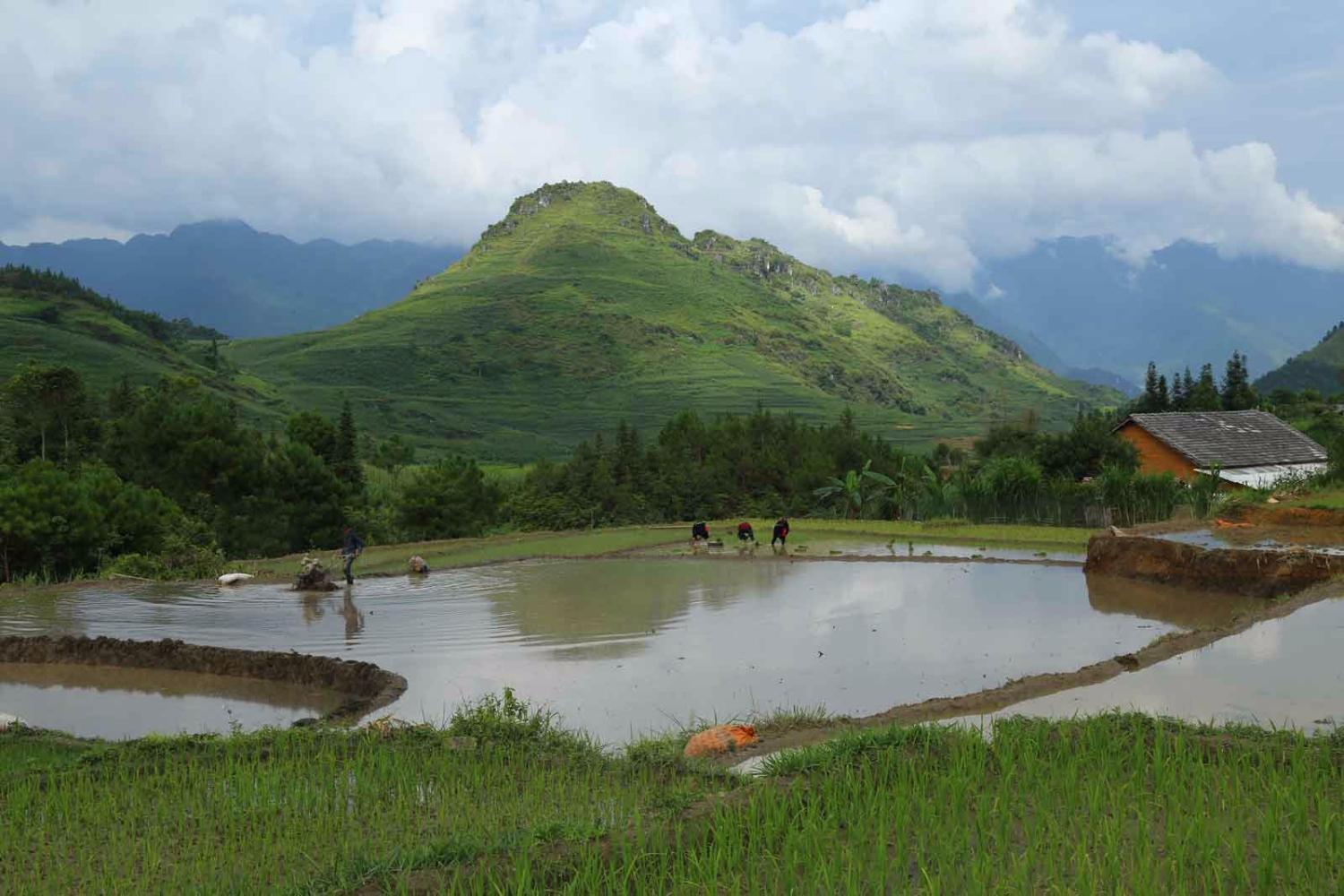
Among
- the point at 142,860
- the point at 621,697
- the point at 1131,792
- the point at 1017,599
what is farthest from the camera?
the point at 1017,599

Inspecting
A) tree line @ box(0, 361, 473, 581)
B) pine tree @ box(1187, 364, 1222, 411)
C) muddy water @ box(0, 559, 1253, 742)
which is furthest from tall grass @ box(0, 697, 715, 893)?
pine tree @ box(1187, 364, 1222, 411)

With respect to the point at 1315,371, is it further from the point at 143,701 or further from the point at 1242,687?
the point at 143,701

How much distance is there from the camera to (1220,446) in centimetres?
4109

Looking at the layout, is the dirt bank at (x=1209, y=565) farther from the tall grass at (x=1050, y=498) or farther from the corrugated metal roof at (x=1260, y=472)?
the corrugated metal roof at (x=1260, y=472)

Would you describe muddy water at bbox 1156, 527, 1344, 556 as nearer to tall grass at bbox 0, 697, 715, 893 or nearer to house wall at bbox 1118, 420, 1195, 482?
tall grass at bbox 0, 697, 715, 893

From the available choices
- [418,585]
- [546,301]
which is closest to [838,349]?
[546,301]

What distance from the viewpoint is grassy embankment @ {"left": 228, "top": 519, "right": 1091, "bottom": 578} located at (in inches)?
1051

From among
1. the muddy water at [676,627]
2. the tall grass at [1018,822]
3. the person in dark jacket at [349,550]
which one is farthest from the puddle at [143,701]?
the person in dark jacket at [349,550]

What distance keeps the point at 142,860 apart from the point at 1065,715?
802 cm

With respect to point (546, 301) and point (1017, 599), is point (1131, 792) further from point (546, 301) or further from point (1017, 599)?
point (546, 301)

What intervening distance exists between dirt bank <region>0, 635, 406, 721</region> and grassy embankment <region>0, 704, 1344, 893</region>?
3606 mm

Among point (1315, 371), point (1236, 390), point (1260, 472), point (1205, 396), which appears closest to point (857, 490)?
point (1260, 472)

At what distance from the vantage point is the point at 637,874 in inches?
241

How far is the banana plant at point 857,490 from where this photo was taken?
38.5m
